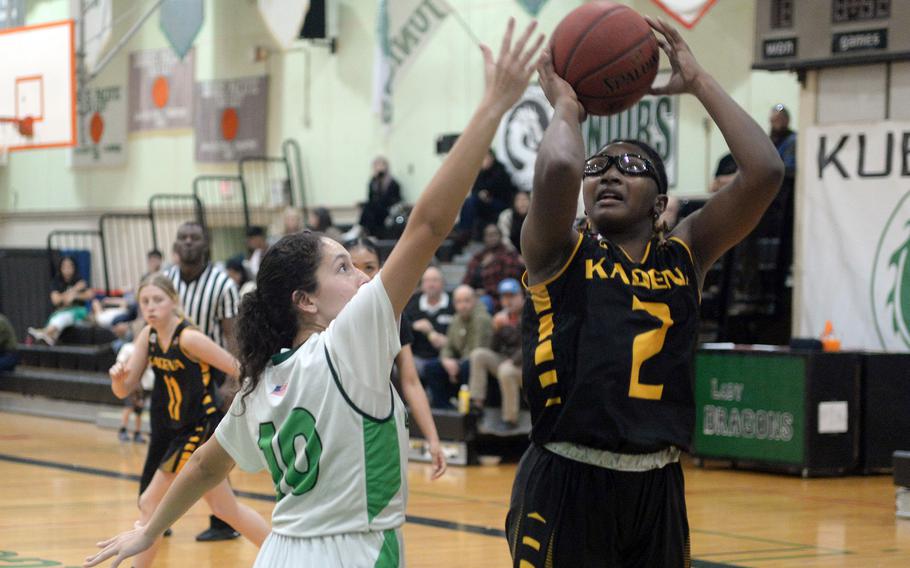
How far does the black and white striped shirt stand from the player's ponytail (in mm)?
5590

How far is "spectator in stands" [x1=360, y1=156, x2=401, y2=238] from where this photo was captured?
18.0 meters

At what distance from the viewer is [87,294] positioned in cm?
1973

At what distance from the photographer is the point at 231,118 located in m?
21.3

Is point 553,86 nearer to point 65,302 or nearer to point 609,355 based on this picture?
point 609,355

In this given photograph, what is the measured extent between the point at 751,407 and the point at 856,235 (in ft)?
5.49

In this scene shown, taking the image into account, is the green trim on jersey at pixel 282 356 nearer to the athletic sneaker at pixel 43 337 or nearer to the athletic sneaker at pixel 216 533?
the athletic sneaker at pixel 216 533

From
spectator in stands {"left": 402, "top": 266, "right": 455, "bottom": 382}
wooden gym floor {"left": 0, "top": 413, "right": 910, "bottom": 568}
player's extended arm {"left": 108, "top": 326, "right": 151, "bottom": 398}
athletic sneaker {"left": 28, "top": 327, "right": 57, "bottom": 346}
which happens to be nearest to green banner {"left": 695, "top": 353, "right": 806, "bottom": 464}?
wooden gym floor {"left": 0, "top": 413, "right": 910, "bottom": 568}

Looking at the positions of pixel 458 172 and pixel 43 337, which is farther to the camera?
pixel 43 337

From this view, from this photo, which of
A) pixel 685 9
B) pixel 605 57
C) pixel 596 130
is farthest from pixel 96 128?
pixel 605 57

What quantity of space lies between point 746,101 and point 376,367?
1210cm

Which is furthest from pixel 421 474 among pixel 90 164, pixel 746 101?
pixel 90 164

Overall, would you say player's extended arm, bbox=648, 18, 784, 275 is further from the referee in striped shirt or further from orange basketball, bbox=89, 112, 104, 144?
orange basketball, bbox=89, 112, 104, 144

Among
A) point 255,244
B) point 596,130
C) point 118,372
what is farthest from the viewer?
point 255,244

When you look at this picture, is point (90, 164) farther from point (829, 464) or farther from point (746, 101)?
point (829, 464)
